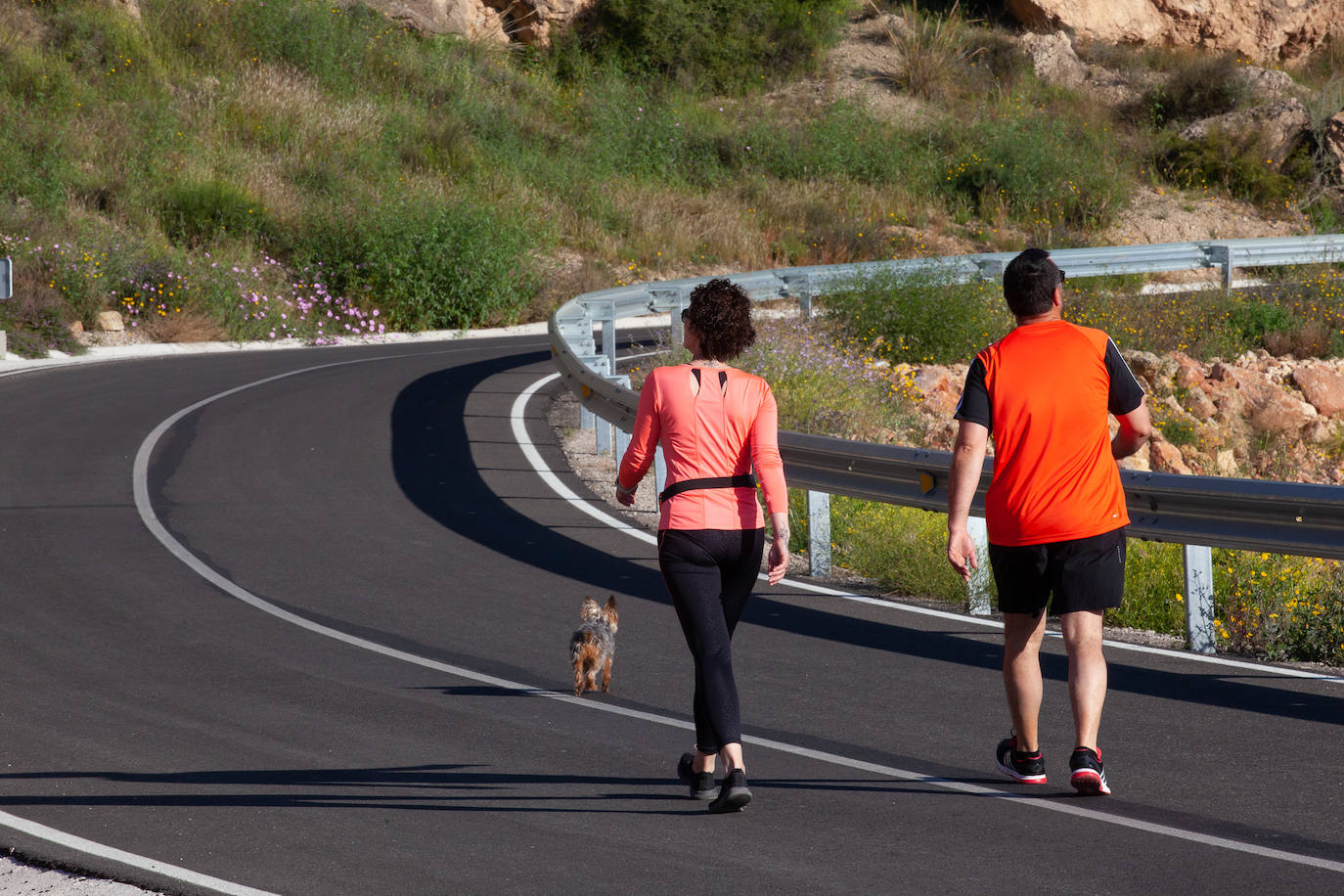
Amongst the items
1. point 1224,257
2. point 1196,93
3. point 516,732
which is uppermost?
point 1196,93

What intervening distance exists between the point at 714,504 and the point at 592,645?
1819 millimetres

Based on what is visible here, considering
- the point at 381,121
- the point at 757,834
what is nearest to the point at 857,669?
the point at 757,834

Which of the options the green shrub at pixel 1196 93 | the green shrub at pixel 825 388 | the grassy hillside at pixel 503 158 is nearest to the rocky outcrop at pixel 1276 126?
the grassy hillside at pixel 503 158

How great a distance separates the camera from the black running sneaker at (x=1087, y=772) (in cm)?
571

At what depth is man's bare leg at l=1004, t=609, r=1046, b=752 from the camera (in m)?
5.82

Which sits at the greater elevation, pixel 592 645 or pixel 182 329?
pixel 592 645

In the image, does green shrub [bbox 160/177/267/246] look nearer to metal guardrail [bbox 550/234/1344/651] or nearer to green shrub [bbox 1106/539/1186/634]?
metal guardrail [bbox 550/234/1344/651]

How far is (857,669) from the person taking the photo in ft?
25.9

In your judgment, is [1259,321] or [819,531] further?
[1259,321]

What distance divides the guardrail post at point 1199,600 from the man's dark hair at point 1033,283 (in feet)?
9.76

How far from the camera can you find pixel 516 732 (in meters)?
6.83

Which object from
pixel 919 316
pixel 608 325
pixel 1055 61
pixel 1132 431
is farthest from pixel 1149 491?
pixel 1055 61

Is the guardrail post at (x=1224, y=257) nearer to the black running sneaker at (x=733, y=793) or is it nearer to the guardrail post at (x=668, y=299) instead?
the guardrail post at (x=668, y=299)

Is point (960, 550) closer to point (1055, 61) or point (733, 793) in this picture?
point (733, 793)
